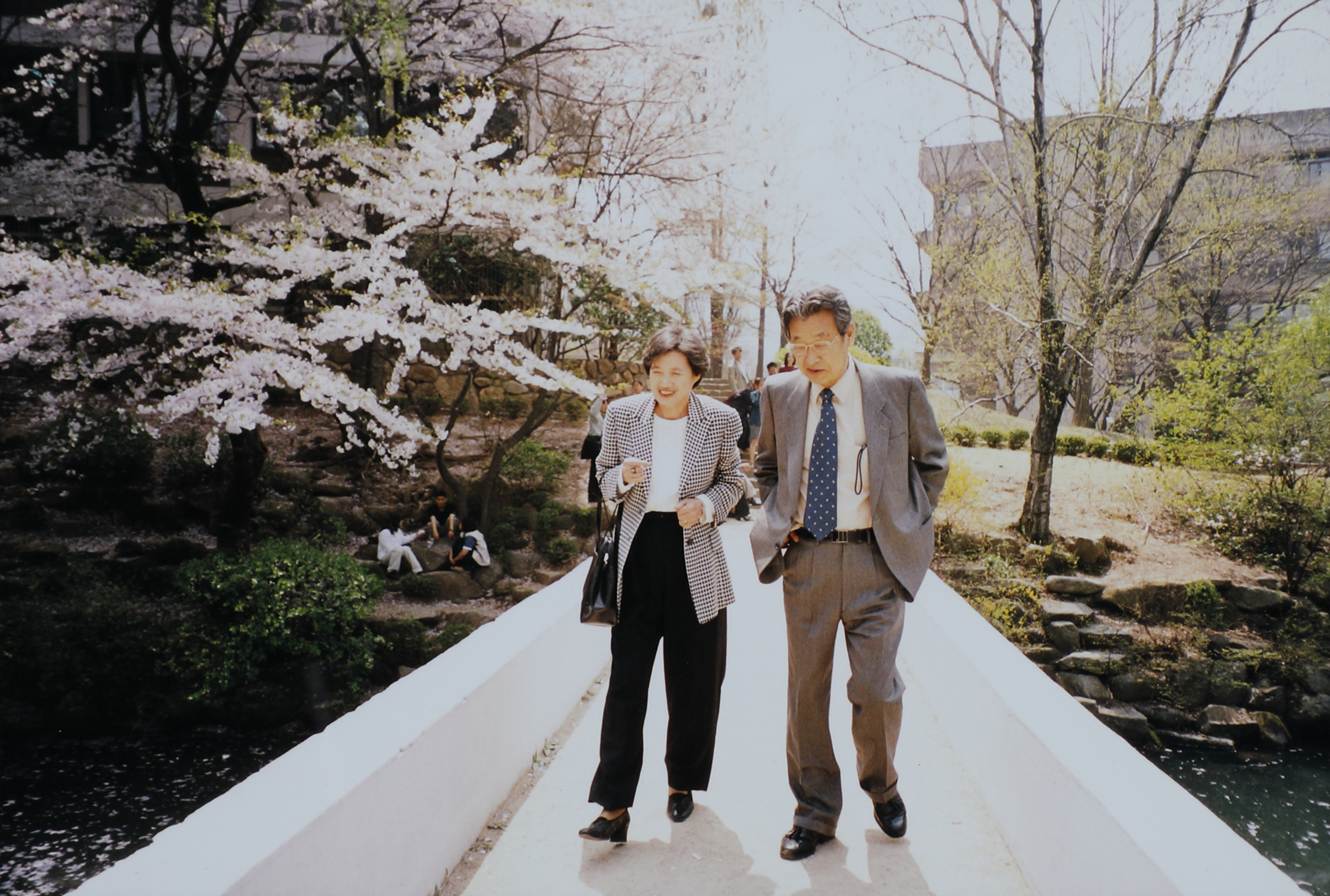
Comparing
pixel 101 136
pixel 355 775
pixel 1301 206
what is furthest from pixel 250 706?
pixel 1301 206

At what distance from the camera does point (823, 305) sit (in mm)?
2254

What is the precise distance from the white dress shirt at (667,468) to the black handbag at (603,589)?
15cm

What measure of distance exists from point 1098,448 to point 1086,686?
703 cm

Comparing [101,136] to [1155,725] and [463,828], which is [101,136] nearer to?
[463,828]

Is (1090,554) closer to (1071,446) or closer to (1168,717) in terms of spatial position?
(1168,717)

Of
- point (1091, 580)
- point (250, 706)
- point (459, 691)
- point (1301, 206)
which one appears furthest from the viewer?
point (1301, 206)

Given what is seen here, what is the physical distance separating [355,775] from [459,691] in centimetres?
56

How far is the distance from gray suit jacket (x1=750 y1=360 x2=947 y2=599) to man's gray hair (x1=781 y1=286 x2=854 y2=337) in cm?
17

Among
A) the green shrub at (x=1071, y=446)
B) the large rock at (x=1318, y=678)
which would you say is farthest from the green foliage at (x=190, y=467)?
the green shrub at (x=1071, y=446)

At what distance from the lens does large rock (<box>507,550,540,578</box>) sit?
10.5 meters

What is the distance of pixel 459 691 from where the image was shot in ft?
7.51

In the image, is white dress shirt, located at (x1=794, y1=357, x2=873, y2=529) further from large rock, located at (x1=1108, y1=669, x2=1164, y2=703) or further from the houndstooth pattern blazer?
large rock, located at (x1=1108, y1=669, x2=1164, y2=703)

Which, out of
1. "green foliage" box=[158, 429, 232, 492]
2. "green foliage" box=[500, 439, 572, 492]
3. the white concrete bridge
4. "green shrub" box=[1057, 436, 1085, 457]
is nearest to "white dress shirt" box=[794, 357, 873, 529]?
the white concrete bridge

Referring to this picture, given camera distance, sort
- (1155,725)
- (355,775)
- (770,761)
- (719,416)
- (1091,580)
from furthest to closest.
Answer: (1091,580) → (1155,725) → (770,761) → (719,416) → (355,775)
